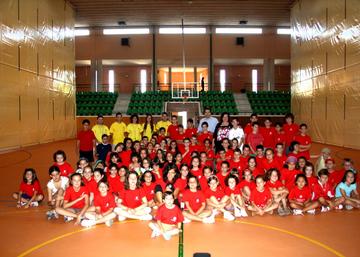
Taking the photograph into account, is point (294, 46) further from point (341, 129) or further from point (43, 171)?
A: point (43, 171)

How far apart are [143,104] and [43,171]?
12751mm

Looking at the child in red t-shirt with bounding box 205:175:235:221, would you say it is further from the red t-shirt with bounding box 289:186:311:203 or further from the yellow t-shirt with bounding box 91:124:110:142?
the yellow t-shirt with bounding box 91:124:110:142

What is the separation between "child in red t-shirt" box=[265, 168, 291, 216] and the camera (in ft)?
19.6

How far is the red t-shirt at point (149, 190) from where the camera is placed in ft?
20.2

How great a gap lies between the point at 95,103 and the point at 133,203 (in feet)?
56.9

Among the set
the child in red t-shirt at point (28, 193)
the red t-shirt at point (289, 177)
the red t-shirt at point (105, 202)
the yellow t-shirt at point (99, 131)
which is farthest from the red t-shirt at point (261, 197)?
the yellow t-shirt at point (99, 131)

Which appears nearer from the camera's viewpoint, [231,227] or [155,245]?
[155,245]

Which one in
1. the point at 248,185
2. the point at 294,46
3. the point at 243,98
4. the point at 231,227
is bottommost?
the point at 231,227

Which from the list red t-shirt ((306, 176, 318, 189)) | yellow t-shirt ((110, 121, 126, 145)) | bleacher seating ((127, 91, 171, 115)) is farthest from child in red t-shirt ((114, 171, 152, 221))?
bleacher seating ((127, 91, 171, 115))

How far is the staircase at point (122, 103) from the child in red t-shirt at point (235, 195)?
15828mm

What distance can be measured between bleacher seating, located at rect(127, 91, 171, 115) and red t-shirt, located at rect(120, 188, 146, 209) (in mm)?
14838

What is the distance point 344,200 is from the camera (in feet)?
20.2

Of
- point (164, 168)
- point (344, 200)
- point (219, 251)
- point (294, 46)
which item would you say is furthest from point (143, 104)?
point (219, 251)

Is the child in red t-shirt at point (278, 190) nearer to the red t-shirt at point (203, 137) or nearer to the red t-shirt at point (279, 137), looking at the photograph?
the red t-shirt at point (279, 137)
